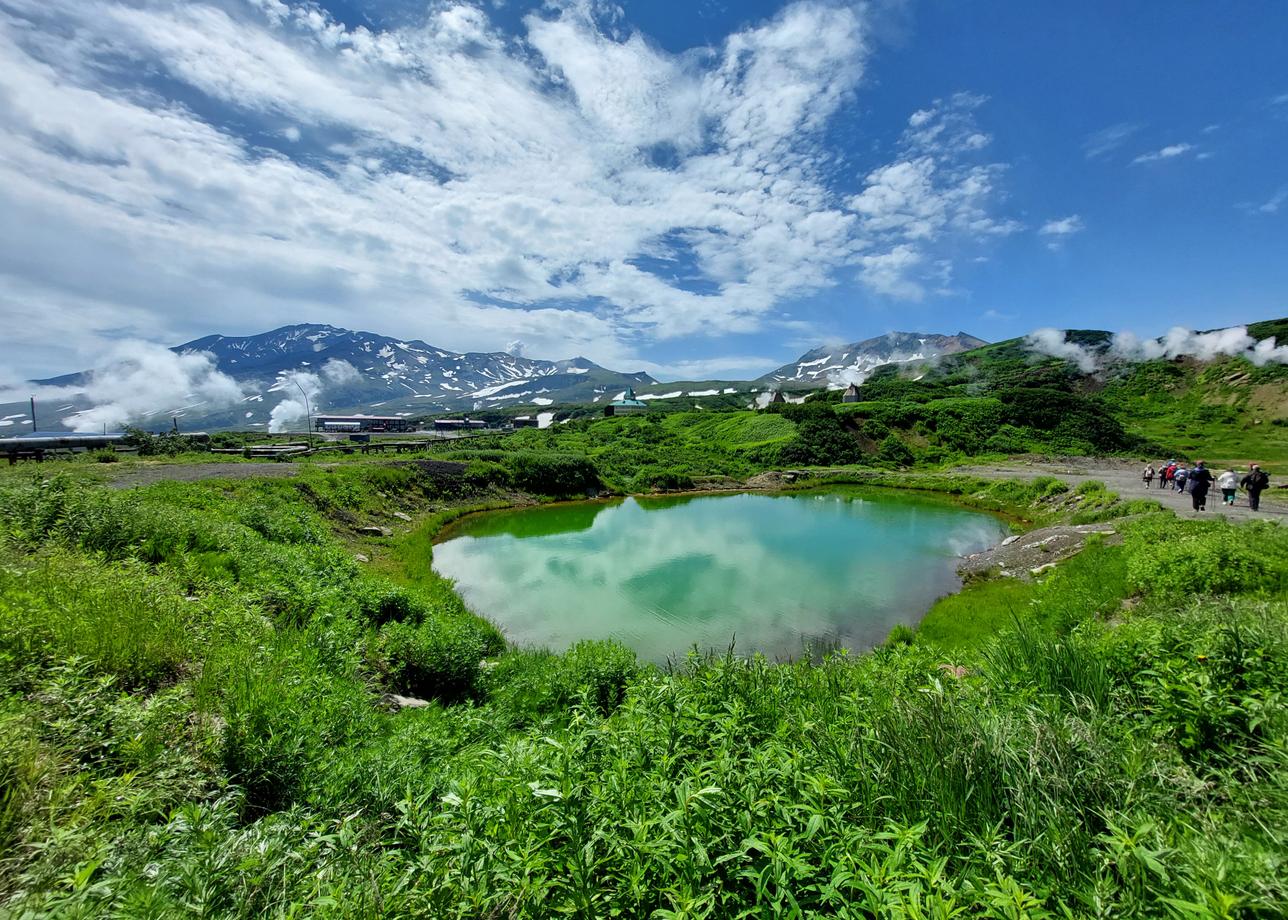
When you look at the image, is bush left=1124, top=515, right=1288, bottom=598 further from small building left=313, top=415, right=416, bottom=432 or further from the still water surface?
small building left=313, top=415, right=416, bottom=432

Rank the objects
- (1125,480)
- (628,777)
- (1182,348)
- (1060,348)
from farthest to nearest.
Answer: (1060,348) < (1182,348) < (1125,480) < (628,777)

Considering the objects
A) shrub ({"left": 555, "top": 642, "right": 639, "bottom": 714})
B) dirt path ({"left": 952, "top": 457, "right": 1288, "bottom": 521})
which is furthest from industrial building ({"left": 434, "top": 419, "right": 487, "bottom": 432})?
shrub ({"left": 555, "top": 642, "right": 639, "bottom": 714})

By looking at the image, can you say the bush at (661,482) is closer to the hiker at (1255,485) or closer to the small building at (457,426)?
the hiker at (1255,485)

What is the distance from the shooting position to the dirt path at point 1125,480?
1922 cm

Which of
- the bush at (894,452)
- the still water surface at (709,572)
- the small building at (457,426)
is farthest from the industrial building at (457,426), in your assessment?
the still water surface at (709,572)

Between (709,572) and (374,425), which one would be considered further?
(374,425)

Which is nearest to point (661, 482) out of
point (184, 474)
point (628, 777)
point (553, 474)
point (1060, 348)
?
point (553, 474)

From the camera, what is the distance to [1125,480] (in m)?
36.1

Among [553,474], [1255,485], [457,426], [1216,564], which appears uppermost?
[457,426]

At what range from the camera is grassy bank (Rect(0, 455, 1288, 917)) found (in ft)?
8.52

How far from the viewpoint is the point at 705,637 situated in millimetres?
13594

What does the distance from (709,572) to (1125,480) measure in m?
36.6

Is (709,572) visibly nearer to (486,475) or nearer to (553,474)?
(486,475)

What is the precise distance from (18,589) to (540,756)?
6520mm
